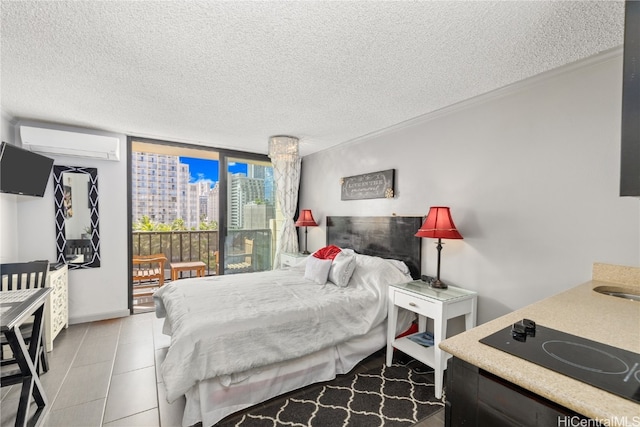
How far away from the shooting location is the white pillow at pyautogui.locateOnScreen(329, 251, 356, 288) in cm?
286

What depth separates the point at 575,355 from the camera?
0.88m

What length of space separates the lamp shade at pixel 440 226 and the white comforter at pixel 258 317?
63cm

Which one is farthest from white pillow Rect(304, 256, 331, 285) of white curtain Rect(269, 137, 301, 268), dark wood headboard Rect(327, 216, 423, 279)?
white curtain Rect(269, 137, 301, 268)

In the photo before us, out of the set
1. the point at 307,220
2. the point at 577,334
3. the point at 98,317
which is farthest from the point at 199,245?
the point at 577,334

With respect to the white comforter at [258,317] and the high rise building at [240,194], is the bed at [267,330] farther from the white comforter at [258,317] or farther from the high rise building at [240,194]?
the high rise building at [240,194]

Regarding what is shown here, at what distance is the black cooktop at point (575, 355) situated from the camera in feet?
2.42

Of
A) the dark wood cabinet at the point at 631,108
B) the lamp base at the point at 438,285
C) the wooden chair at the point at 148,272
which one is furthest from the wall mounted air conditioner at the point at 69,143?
the dark wood cabinet at the point at 631,108

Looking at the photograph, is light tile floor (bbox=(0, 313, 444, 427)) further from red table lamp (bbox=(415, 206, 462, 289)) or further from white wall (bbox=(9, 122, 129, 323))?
red table lamp (bbox=(415, 206, 462, 289))

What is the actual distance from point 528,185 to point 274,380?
2.40 m

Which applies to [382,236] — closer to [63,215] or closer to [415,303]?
[415,303]

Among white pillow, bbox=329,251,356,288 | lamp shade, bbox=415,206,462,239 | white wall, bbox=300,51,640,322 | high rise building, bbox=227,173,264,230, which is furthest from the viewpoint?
high rise building, bbox=227,173,264,230

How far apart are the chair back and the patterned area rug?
211 centimetres

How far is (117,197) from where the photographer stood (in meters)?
3.62

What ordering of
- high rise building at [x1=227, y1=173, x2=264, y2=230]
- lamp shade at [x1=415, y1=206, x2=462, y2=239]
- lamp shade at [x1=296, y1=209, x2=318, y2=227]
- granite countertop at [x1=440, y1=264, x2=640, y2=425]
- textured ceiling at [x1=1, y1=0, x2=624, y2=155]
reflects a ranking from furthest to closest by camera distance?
high rise building at [x1=227, y1=173, x2=264, y2=230] < lamp shade at [x1=296, y1=209, x2=318, y2=227] < lamp shade at [x1=415, y1=206, x2=462, y2=239] < textured ceiling at [x1=1, y1=0, x2=624, y2=155] < granite countertop at [x1=440, y1=264, x2=640, y2=425]
